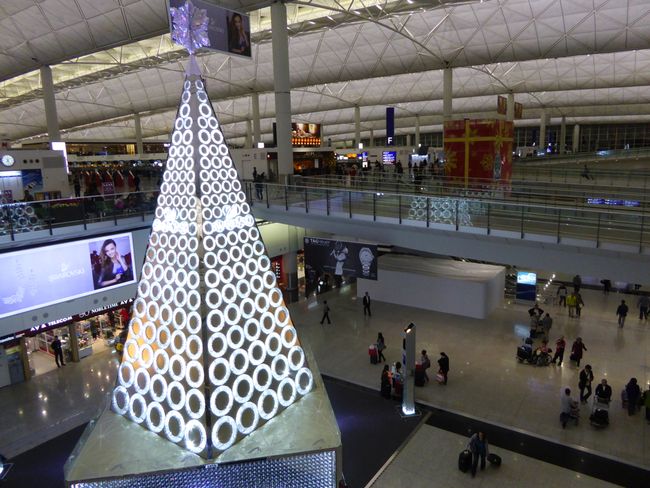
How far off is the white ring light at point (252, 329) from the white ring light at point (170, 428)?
3.11 ft

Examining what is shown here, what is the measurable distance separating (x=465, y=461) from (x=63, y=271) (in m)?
12.3

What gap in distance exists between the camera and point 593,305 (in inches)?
Answer: 793

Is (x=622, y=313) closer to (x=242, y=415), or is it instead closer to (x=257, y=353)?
(x=257, y=353)

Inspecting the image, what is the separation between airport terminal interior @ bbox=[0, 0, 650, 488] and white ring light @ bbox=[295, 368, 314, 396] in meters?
0.03

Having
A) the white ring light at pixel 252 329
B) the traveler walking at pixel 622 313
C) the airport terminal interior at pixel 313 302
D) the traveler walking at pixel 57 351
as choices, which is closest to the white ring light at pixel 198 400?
the airport terminal interior at pixel 313 302

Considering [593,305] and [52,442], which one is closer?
[52,442]

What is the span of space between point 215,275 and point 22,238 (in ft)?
38.5

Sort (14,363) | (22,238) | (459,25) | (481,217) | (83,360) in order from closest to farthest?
(481,217) < (22,238) < (14,363) < (83,360) < (459,25)

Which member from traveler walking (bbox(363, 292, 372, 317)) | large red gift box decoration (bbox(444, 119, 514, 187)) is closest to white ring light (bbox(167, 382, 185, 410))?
traveler walking (bbox(363, 292, 372, 317))

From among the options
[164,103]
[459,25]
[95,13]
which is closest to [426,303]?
[459,25]

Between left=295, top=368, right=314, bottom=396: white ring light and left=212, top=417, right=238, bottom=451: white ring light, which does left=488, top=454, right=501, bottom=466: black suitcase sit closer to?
left=295, top=368, right=314, bottom=396: white ring light

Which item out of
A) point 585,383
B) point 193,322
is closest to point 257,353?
point 193,322

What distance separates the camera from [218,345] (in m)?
4.58

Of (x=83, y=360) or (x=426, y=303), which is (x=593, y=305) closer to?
(x=426, y=303)
